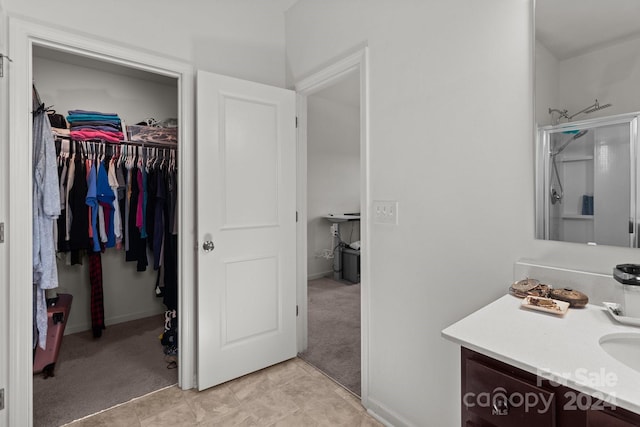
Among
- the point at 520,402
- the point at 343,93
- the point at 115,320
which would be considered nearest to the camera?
the point at 520,402

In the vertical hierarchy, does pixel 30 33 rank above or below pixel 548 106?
above

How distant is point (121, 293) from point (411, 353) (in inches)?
112

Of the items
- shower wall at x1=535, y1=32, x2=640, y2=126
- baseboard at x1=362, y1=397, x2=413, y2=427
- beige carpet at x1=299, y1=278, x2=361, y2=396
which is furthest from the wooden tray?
beige carpet at x1=299, y1=278, x2=361, y2=396

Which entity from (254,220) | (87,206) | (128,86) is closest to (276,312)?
(254,220)

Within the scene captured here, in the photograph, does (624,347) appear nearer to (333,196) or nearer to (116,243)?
(116,243)

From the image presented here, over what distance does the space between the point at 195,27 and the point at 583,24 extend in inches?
79.5

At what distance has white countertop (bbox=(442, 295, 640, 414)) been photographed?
2.05 ft

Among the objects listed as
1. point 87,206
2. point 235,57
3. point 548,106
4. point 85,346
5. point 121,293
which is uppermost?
point 235,57

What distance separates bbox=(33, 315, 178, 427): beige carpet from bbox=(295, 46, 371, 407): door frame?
1109 millimetres

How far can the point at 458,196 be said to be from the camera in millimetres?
1432

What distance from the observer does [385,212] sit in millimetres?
1745

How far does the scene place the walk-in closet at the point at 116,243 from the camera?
2.26 meters

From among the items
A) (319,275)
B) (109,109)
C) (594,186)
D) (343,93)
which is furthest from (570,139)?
(319,275)

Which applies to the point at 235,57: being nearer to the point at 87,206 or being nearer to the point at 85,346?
the point at 87,206
